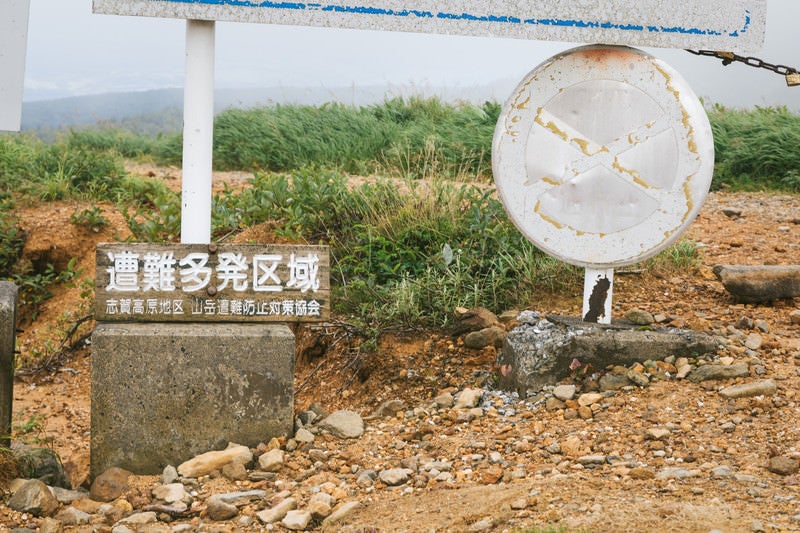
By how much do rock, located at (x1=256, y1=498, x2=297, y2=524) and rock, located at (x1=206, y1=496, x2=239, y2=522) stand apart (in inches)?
4.0

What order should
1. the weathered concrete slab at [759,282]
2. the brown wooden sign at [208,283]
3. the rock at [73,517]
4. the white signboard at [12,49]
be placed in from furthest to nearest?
the weathered concrete slab at [759,282], the white signboard at [12,49], the brown wooden sign at [208,283], the rock at [73,517]

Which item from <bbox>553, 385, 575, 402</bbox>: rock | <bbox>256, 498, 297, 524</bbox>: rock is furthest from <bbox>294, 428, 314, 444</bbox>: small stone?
<bbox>553, 385, 575, 402</bbox>: rock

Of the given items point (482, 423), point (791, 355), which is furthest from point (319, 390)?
point (791, 355)

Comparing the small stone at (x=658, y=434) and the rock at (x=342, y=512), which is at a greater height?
the small stone at (x=658, y=434)

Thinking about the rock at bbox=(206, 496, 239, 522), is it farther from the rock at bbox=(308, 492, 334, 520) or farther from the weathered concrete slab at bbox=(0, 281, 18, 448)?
the weathered concrete slab at bbox=(0, 281, 18, 448)

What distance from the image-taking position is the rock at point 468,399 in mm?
4758

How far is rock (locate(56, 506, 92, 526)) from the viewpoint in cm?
377

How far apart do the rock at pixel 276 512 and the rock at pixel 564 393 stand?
4.66 feet

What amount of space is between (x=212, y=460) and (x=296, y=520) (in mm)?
693

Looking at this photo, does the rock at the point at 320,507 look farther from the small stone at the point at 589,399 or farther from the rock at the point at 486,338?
the rock at the point at 486,338

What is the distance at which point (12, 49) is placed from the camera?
452cm

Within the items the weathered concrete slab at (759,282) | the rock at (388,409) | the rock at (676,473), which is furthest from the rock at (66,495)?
the weathered concrete slab at (759,282)

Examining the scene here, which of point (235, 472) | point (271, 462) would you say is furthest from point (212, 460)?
point (271, 462)

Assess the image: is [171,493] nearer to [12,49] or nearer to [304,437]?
[304,437]
